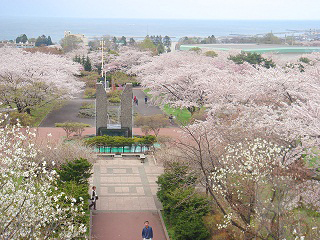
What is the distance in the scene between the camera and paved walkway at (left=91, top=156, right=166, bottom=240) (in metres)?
15.1

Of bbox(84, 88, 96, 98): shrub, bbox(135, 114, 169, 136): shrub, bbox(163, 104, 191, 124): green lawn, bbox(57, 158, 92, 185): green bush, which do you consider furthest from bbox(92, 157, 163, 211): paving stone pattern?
bbox(84, 88, 96, 98): shrub

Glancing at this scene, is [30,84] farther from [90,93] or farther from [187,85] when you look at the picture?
[187,85]

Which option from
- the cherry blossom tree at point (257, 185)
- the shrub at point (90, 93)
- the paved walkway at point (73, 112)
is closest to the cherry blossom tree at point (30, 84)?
the paved walkway at point (73, 112)

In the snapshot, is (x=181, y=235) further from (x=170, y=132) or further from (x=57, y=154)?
(x=170, y=132)

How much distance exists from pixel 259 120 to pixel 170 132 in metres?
12.3

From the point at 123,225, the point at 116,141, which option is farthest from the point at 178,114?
the point at 123,225

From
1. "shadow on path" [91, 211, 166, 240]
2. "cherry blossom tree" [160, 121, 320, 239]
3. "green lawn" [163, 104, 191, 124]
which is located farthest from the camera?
"green lawn" [163, 104, 191, 124]

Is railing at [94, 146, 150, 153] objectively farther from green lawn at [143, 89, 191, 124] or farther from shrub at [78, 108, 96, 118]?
shrub at [78, 108, 96, 118]

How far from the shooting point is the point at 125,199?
17.9 meters

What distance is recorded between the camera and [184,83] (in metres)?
34.1

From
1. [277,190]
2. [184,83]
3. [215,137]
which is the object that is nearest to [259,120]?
[215,137]

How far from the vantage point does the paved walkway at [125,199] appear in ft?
49.5

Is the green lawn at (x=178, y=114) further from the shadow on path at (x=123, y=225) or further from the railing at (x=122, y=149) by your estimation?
the shadow on path at (x=123, y=225)

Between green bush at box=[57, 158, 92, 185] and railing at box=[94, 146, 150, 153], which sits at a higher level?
green bush at box=[57, 158, 92, 185]
